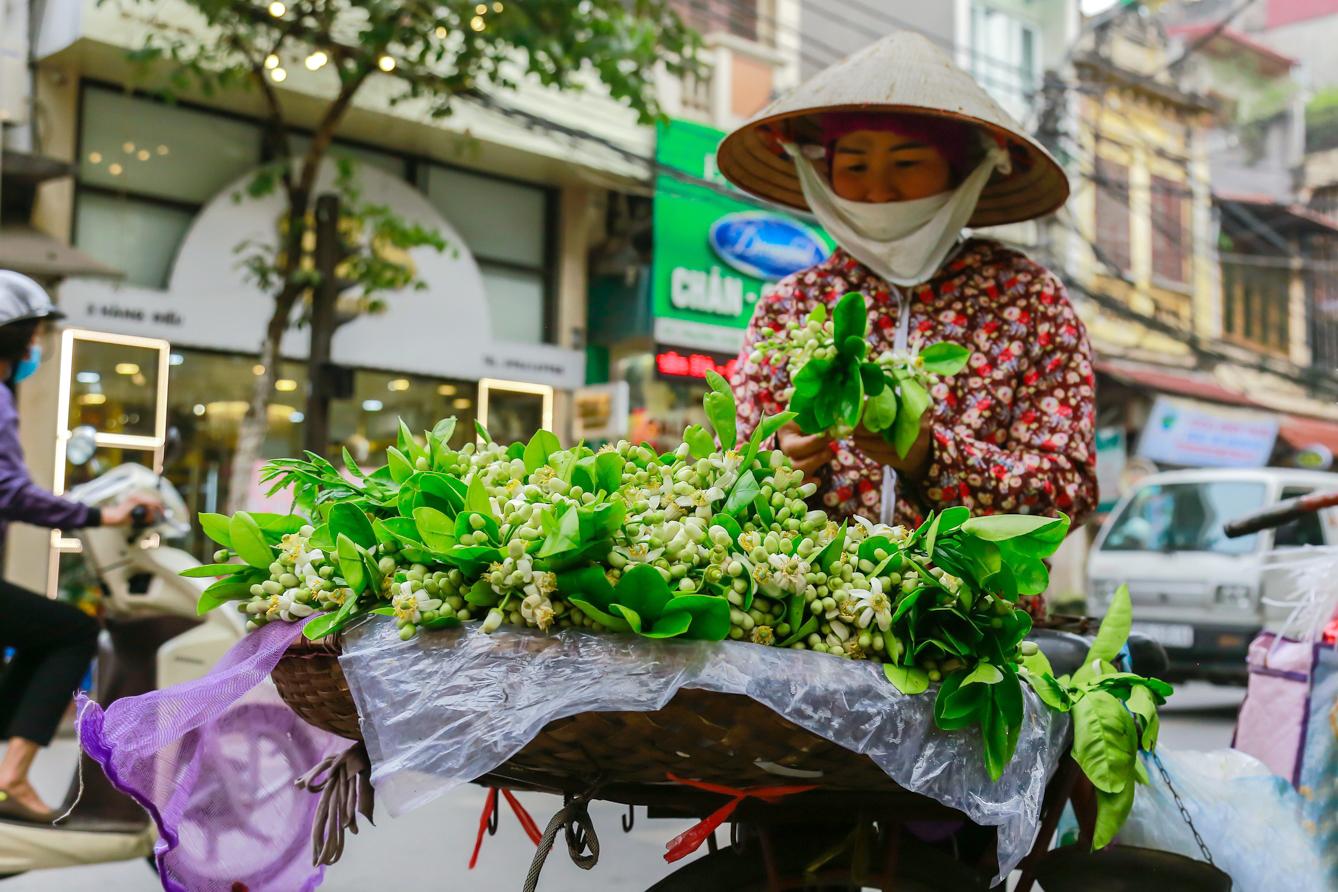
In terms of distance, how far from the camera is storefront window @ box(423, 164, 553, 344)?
10844mm

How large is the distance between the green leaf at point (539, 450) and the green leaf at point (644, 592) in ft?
1.20

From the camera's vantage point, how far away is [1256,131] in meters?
24.2

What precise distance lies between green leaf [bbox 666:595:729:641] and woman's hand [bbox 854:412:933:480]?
44 cm

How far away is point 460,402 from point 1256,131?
19262 mm

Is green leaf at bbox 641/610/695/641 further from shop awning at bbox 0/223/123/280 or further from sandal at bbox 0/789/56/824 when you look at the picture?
shop awning at bbox 0/223/123/280

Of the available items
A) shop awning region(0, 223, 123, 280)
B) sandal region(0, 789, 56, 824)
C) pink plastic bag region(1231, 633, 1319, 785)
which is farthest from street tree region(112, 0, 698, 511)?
pink plastic bag region(1231, 633, 1319, 785)

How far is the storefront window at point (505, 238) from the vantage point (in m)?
10.8

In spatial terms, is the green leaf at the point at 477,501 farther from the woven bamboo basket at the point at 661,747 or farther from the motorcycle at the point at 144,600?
the motorcycle at the point at 144,600

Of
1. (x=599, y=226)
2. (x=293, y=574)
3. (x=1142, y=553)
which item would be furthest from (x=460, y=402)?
(x=293, y=574)

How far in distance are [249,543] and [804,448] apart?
0.74 metres

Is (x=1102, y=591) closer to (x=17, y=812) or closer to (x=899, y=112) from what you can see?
(x=17, y=812)

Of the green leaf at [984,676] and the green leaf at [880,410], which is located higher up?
the green leaf at [880,410]

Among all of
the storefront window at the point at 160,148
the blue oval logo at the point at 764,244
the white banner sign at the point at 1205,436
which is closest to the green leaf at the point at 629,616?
the storefront window at the point at 160,148

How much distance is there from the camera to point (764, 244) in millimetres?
12094
